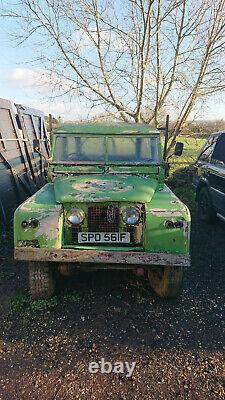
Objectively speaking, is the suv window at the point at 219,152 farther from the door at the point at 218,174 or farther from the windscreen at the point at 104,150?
the windscreen at the point at 104,150

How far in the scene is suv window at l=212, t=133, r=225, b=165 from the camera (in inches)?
252

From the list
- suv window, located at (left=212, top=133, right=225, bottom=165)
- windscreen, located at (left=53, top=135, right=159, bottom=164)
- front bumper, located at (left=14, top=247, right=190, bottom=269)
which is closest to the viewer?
front bumper, located at (left=14, top=247, right=190, bottom=269)

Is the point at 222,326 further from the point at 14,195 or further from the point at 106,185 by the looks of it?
the point at 14,195

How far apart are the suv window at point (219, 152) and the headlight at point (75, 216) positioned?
3.62 meters

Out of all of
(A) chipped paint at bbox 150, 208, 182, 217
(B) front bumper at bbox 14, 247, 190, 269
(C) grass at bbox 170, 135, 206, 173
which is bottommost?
(C) grass at bbox 170, 135, 206, 173

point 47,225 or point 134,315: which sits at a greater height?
point 47,225

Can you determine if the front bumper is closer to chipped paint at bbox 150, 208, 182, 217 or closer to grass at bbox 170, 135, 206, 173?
chipped paint at bbox 150, 208, 182, 217

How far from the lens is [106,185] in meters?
4.06

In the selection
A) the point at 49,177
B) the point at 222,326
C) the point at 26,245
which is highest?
the point at 49,177

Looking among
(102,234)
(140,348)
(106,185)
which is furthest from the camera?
(106,185)

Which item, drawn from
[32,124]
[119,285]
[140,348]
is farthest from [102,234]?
[32,124]

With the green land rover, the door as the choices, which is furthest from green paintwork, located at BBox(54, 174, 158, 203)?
the door

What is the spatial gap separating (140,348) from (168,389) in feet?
1.72

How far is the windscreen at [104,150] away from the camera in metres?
4.73
